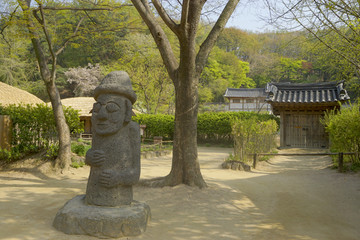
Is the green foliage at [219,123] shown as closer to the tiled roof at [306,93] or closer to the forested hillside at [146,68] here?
the tiled roof at [306,93]

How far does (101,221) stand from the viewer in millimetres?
3775

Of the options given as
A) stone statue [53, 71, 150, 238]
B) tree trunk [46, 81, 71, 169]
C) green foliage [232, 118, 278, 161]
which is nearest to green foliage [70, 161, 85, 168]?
tree trunk [46, 81, 71, 169]

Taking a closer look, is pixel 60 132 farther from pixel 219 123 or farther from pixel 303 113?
pixel 219 123

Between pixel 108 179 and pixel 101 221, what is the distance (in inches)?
23.0

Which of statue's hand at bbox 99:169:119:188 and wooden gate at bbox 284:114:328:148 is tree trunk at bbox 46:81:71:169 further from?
wooden gate at bbox 284:114:328:148

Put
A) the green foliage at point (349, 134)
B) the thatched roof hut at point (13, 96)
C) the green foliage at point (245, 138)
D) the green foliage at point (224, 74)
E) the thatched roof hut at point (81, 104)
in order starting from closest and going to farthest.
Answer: the green foliage at point (349, 134)
the green foliage at point (245, 138)
the thatched roof hut at point (13, 96)
the thatched roof hut at point (81, 104)
the green foliage at point (224, 74)

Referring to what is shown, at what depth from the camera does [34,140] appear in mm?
9617

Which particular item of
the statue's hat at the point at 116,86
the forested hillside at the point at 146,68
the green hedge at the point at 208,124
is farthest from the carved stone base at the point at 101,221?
the green hedge at the point at 208,124

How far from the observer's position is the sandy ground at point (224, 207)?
4.13 meters

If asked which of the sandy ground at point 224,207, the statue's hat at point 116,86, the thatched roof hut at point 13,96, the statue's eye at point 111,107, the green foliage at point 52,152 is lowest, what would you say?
the sandy ground at point 224,207

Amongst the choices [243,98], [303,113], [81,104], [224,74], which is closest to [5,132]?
[81,104]

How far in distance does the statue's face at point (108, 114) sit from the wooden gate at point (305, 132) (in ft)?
49.1

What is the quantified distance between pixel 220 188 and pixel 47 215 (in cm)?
365

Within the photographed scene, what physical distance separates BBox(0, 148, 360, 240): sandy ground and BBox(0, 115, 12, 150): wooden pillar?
127 cm
